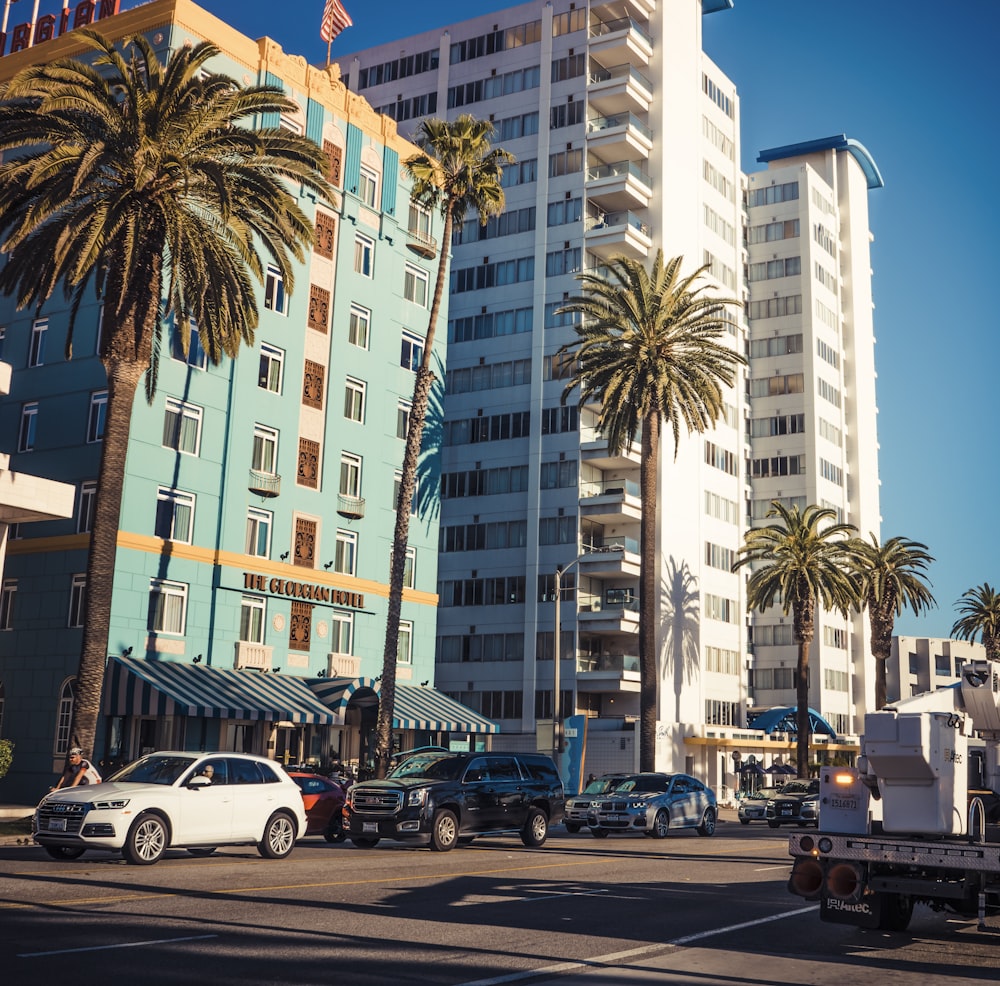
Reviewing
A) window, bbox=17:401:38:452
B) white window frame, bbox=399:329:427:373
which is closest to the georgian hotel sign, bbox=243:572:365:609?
window, bbox=17:401:38:452

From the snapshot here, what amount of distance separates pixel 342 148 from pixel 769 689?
55.3 metres

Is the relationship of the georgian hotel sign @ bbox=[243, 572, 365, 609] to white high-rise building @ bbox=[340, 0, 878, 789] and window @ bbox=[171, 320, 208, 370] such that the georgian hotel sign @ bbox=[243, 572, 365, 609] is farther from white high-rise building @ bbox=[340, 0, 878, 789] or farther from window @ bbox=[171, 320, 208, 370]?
white high-rise building @ bbox=[340, 0, 878, 789]

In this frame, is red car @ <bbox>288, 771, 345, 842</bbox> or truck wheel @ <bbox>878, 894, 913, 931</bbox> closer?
truck wheel @ <bbox>878, 894, 913, 931</bbox>

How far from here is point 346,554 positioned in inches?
1939

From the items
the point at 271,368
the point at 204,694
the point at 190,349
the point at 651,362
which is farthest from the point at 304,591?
the point at 651,362

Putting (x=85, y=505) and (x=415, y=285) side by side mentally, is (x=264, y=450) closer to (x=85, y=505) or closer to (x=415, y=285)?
(x=85, y=505)

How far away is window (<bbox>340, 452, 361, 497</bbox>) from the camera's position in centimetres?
4966

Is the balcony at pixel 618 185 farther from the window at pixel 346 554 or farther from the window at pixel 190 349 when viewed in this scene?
the window at pixel 190 349

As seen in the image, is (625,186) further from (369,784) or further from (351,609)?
(369,784)

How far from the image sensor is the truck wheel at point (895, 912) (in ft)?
42.4

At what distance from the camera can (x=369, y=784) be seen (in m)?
26.3

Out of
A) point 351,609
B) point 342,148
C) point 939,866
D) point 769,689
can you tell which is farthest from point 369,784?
point 769,689

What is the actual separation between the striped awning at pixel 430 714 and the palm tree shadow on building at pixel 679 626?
68.1 feet

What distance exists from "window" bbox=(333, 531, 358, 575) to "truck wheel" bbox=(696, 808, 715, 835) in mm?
18960
